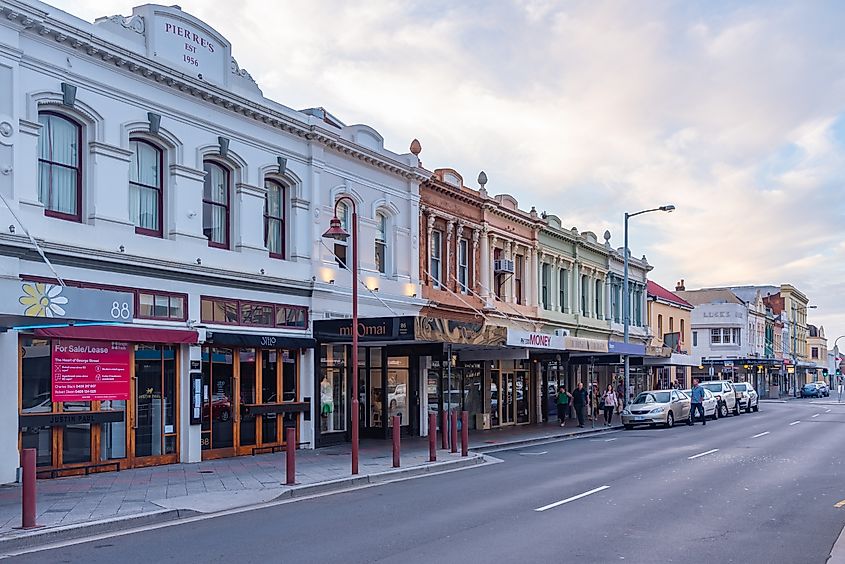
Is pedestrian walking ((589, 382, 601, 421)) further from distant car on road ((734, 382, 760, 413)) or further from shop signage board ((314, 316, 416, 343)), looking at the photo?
shop signage board ((314, 316, 416, 343))

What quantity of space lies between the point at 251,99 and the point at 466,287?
41.1ft

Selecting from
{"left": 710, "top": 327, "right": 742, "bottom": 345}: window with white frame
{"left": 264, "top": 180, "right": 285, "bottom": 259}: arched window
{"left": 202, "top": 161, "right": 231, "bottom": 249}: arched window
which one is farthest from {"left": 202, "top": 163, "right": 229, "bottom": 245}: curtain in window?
{"left": 710, "top": 327, "right": 742, "bottom": 345}: window with white frame

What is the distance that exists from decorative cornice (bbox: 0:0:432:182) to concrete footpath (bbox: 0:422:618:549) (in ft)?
26.5

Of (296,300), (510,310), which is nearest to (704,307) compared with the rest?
(510,310)

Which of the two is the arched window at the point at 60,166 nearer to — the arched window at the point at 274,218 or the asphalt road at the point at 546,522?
the arched window at the point at 274,218

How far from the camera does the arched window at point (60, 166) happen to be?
17.4 metres

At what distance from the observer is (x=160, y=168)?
2023 centimetres

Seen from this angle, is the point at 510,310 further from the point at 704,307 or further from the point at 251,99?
the point at 704,307

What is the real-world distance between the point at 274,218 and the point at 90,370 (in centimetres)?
714

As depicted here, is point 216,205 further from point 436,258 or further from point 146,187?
point 436,258

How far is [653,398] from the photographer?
3641cm

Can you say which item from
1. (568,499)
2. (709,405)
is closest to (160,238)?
(568,499)

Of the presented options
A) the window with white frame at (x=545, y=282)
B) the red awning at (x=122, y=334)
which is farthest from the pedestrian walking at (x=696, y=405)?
the red awning at (x=122, y=334)

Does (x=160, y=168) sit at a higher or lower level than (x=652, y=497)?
higher
